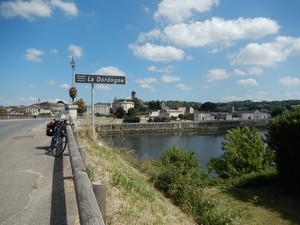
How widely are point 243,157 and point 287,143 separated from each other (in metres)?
6.22

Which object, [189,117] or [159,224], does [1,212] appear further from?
[189,117]

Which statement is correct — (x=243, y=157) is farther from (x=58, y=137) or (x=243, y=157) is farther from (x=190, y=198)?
(x=58, y=137)

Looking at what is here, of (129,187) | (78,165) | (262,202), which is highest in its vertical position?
(78,165)

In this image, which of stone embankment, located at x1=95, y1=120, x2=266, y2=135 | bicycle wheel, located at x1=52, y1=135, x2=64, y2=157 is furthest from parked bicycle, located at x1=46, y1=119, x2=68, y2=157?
stone embankment, located at x1=95, y1=120, x2=266, y2=135

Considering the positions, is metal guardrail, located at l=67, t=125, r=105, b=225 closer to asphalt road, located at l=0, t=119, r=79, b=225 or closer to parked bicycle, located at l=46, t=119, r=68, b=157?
asphalt road, located at l=0, t=119, r=79, b=225

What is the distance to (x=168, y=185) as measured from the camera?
25.2 ft

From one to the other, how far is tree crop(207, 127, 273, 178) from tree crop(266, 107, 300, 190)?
15.7ft

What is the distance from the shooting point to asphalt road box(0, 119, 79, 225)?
142 inches

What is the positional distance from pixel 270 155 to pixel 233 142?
2.32 m

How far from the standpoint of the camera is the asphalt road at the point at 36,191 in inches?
142

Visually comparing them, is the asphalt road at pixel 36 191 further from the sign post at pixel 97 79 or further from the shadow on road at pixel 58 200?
the sign post at pixel 97 79

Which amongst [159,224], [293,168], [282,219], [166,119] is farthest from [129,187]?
[166,119]

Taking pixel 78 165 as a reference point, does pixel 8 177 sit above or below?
below

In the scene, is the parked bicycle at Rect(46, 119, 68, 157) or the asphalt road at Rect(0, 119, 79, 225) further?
the parked bicycle at Rect(46, 119, 68, 157)
